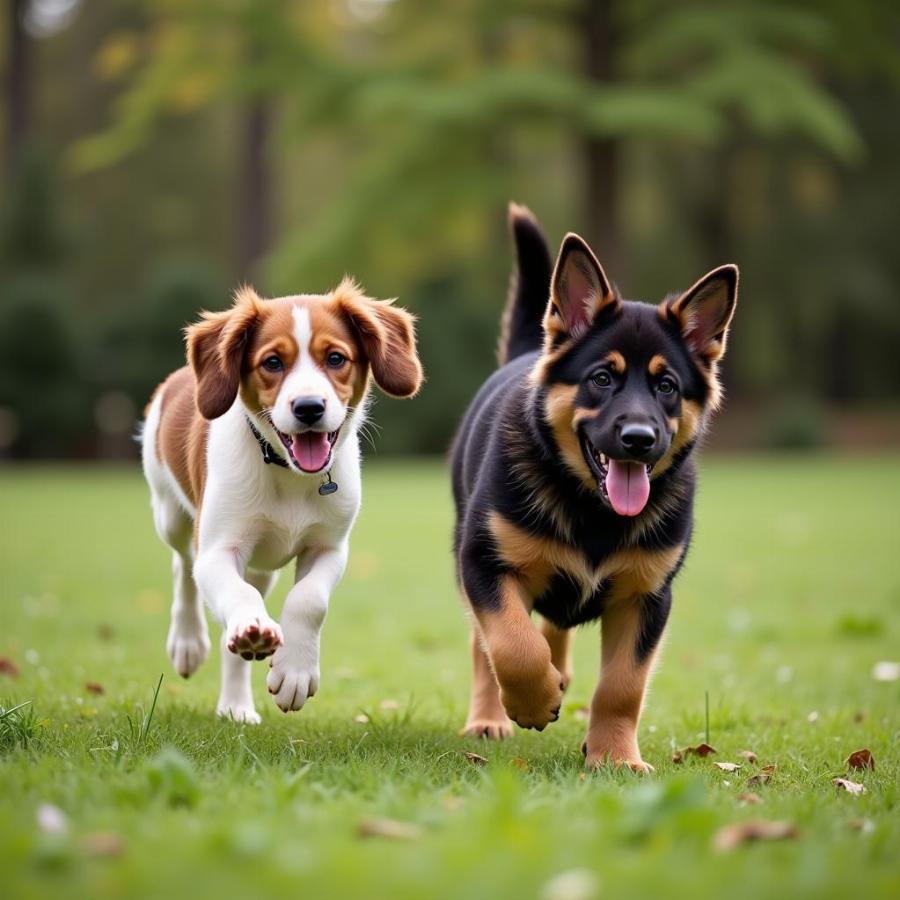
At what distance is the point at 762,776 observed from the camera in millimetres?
4289

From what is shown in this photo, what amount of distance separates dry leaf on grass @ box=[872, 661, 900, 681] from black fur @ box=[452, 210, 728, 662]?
283cm

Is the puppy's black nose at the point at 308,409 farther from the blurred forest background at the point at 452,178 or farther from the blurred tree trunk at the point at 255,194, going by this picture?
the blurred tree trunk at the point at 255,194

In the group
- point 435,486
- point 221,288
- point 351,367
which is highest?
point 351,367

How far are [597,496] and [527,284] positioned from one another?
6.10 feet

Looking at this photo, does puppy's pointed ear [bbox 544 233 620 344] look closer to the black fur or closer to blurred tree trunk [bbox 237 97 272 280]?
the black fur

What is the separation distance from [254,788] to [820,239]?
3882cm

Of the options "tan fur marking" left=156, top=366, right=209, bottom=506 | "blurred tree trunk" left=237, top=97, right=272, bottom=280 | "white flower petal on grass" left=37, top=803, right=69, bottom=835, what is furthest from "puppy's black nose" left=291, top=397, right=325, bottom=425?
"blurred tree trunk" left=237, top=97, right=272, bottom=280

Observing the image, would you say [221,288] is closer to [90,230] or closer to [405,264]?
[405,264]

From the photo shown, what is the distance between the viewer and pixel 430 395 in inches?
1169

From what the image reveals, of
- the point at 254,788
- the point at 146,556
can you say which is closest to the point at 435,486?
the point at 146,556

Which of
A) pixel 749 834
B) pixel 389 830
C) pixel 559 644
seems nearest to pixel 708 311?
pixel 559 644

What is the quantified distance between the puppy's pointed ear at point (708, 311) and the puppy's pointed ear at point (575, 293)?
25cm

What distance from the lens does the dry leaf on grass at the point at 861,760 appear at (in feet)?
15.0

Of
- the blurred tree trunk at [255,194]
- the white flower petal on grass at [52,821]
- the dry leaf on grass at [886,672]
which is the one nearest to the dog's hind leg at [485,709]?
the white flower petal on grass at [52,821]
